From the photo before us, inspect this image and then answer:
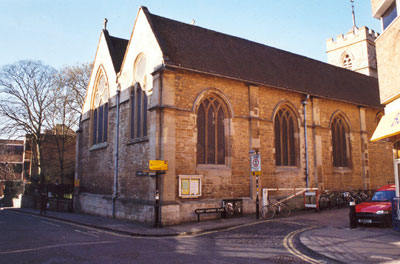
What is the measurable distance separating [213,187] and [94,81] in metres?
13.2

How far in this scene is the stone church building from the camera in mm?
15656

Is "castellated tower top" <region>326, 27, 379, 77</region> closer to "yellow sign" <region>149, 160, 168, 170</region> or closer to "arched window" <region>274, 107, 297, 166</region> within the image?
"arched window" <region>274, 107, 297, 166</region>

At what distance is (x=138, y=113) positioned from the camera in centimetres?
1838

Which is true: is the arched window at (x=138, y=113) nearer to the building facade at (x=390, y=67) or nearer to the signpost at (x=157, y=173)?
the signpost at (x=157, y=173)

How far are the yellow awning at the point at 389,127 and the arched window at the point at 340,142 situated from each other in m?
11.0

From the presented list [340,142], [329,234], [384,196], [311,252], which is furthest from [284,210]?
[311,252]

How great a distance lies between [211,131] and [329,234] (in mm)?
7824

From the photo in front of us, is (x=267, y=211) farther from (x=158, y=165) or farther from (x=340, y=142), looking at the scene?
(x=340, y=142)

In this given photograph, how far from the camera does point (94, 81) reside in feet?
80.6

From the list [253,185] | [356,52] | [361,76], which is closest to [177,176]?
[253,185]

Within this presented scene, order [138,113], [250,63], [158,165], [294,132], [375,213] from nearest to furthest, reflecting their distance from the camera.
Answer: [375,213], [158,165], [138,113], [250,63], [294,132]

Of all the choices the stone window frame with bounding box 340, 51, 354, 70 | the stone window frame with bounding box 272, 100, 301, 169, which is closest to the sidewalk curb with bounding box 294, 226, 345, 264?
the stone window frame with bounding box 272, 100, 301, 169

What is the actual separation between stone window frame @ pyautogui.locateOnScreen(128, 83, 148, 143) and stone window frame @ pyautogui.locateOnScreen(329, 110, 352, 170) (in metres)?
12.5

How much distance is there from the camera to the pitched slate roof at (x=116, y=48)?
2217cm
